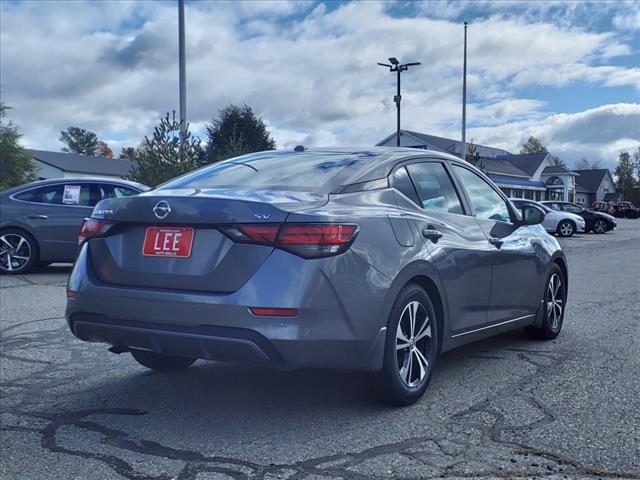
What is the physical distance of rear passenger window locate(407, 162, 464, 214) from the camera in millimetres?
4543

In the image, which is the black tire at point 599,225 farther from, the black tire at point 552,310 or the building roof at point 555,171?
the building roof at point 555,171

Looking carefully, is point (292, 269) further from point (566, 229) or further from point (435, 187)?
point (566, 229)

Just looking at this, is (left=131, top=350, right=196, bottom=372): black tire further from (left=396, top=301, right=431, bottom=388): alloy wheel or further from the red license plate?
(left=396, top=301, right=431, bottom=388): alloy wheel

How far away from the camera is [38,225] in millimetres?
10484

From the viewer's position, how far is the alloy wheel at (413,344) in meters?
3.99

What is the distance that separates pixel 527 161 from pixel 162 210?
7305 centimetres

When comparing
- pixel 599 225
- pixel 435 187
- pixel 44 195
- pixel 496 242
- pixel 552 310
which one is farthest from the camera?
pixel 599 225

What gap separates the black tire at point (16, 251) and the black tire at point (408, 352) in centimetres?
808

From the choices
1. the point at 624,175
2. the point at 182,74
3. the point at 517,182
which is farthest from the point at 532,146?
the point at 182,74

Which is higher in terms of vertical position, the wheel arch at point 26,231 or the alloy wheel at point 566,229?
the wheel arch at point 26,231

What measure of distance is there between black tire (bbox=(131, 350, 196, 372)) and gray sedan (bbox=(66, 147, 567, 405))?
45 mm

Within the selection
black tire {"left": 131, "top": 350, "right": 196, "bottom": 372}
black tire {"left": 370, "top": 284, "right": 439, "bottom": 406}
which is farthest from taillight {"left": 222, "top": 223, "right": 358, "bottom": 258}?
black tire {"left": 131, "top": 350, "right": 196, "bottom": 372}

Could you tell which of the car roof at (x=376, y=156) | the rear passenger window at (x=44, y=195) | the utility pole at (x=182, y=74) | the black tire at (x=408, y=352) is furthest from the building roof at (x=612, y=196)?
the black tire at (x=408, y=352)

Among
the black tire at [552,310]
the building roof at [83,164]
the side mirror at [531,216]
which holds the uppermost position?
the building roof at [83,164]
